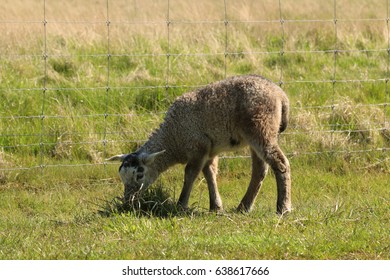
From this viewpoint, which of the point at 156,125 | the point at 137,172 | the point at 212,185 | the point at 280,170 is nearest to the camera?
the point at 280,170

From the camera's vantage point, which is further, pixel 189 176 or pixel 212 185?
pixel 212 185

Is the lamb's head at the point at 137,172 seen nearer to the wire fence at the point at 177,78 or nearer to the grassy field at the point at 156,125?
the grassy field at the point at 156,125

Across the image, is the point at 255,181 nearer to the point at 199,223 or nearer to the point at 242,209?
the point at 242,209

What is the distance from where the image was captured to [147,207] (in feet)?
31.0

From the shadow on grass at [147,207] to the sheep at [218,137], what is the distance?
0.14 meters

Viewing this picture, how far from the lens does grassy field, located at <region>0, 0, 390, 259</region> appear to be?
796cm

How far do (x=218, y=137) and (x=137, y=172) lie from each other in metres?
0.95

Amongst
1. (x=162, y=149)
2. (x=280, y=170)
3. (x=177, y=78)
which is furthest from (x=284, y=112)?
(x=177, y=78)

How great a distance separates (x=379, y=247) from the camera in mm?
7641

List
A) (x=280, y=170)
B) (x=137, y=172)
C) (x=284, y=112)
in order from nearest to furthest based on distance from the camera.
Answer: (x=280, y=170), (x=284, y=112), (x=137, y=172)

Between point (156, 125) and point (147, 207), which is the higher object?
point (156, 125)

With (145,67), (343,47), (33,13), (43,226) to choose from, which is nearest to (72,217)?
(43,226)

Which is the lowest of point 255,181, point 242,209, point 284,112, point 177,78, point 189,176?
point 242,209

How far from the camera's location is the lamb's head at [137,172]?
9758 mm
